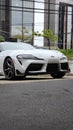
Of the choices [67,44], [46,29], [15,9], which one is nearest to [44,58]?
[15,9]

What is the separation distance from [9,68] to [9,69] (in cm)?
3

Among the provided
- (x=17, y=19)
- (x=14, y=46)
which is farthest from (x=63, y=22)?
(x=14, y=46)

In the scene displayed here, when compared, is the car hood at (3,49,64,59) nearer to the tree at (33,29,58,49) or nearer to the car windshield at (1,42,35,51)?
the car windshield at (1,42,35,51)

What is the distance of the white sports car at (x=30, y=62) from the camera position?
40.8 ft

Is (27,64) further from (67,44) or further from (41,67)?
(67,44)

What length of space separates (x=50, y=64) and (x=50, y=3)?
57420mm

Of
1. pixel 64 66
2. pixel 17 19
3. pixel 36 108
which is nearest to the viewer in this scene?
pixel 36 108

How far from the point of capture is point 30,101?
7793 mm

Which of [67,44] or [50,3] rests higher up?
[50,3]

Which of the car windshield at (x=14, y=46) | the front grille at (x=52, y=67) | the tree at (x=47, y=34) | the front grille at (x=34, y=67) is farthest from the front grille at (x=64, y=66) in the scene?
the tree at (x=47, y=34)

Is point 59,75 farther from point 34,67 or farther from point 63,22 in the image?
point 63,22

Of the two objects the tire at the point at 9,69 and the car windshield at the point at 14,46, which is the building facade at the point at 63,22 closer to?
the car windshield at the point at 14,46

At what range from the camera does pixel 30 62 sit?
40.6 feet

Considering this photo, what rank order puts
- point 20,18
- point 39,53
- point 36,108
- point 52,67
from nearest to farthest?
point 36,108 < point 39,53 < point 52,67 < point 20,18
